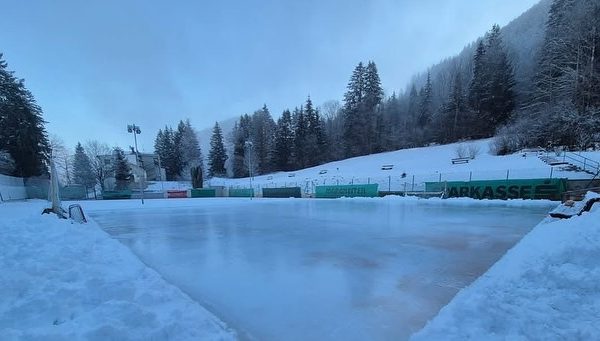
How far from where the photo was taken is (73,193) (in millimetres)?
36312

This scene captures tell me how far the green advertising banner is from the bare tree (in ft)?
190

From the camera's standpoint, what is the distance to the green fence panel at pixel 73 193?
117 feet

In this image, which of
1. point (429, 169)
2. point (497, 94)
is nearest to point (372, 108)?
point (497, 94)

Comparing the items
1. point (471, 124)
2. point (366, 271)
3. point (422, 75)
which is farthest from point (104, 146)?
point (422, 75)

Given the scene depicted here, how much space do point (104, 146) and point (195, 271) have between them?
76788mm

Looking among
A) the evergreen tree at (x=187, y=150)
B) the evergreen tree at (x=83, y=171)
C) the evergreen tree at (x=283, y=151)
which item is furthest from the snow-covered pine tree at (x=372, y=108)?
the evergreen tree at (x=83, y=171)

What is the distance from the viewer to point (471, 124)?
42.6m

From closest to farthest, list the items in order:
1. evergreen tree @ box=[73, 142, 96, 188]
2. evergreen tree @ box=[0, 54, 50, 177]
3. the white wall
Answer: the white wall → evergreen tree @ box=[0, 54, 50, 177] → evergreen tree @ box=[73, 142, 96, 188]

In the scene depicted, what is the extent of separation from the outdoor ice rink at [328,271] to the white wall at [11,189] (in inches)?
665

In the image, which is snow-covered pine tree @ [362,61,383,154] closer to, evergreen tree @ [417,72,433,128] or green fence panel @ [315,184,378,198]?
evergreen tree @ [417,72,433,128]

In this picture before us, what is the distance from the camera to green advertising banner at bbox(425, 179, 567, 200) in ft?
55.8

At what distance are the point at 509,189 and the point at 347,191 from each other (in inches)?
527

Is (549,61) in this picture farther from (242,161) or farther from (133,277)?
(242,161)

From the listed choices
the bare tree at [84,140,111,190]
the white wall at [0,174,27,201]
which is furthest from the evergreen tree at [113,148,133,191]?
the white wall at [0,174,27,201]
